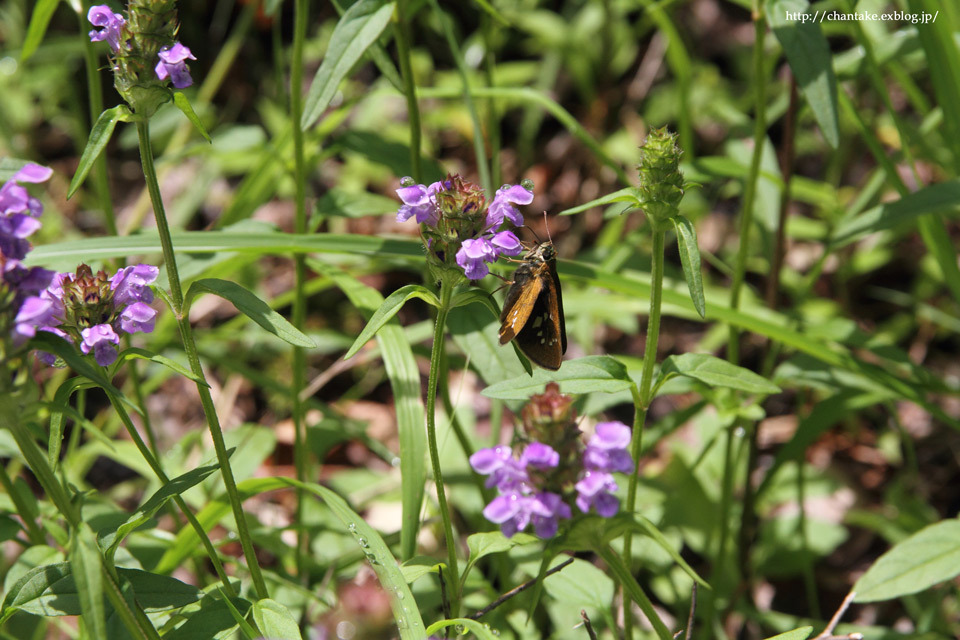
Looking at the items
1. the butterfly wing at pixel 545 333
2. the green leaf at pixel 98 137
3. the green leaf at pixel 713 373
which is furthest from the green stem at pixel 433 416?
the green leaf at pixel 98 137

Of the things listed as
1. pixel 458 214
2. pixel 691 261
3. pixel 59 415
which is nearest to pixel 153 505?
pixel 59 415

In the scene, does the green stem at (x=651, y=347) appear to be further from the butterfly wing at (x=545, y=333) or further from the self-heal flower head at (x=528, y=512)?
the self-heal flower head at (x=528, y=512)

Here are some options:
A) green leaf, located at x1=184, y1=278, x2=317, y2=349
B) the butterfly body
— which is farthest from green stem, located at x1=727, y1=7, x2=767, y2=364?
green leaf, located at x1=184, y1=278, x2=317, y2=349

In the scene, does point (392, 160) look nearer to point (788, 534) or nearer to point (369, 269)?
point (369, 269)

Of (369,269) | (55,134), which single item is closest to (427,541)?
(369,269)

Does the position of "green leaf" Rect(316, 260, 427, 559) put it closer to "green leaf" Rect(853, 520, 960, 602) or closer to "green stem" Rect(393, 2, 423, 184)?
"green stem" Rect(393, 2, 423, 184)

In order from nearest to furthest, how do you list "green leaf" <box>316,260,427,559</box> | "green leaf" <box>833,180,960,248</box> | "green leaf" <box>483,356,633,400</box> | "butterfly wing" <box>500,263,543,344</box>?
"green leaf" <box>483,356,633,400</box>, "butterfly wing" <box>500,263,543,344</box>, "green leaf" <box>316,260,427,559</box>, "green leaf" <box>833,180,960,248</box>
